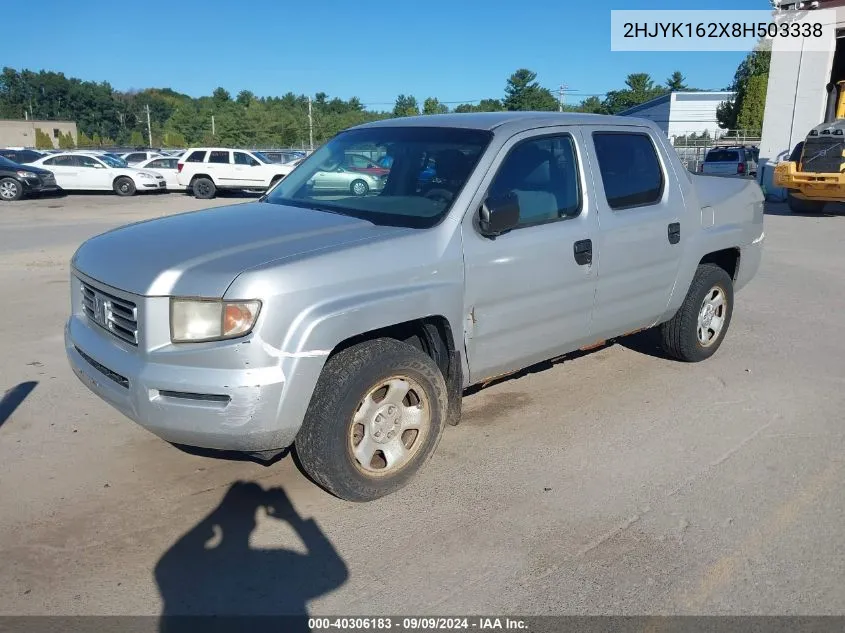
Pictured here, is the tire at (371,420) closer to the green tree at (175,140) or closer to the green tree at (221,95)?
the green tree at (175,140)

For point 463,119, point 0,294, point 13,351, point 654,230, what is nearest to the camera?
point 463,119

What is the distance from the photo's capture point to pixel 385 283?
3420mm

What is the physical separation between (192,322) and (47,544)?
124 centimetres

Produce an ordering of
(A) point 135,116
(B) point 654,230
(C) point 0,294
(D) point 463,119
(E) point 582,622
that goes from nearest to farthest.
→ 1. (E) point 582,622
2. (D) point 463,119
3. (B) point 654,230
4. (C) point 0,294
5. (A) point 135,116

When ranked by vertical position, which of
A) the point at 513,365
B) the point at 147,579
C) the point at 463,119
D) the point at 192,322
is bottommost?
the point at 147,579

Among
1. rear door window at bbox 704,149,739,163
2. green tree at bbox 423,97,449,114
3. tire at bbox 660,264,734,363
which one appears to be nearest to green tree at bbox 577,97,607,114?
green tree at bbox 423,97,449,114

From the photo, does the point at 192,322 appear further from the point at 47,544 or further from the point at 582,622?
the point at 582,622

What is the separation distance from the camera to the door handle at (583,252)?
14.1ft

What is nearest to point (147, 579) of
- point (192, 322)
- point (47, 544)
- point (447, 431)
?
point (47, 544)

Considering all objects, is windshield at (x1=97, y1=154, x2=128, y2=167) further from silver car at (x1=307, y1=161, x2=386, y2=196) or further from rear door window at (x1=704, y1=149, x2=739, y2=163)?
silver car at (x1=307, y1=161, x2=386, y2=196)

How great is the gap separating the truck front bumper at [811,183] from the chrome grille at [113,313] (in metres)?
17.4

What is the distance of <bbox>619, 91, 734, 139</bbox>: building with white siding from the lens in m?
68.5

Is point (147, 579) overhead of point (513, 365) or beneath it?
beneath

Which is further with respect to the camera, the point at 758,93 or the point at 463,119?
the point at 758,93
